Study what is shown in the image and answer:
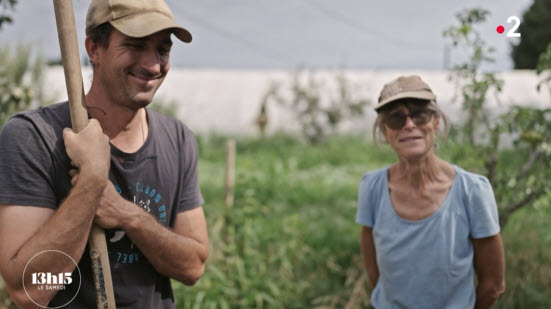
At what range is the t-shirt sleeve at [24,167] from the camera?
145 centimetres

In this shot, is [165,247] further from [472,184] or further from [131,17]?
[472,184]

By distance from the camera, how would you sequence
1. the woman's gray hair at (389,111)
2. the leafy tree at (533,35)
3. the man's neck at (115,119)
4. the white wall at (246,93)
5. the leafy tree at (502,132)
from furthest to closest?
the leafy tree at (533,35)
the white wall at (246,93)
the leafy tree at (502,132)
the woman's gray hair at (389,111)
the man's neck at (115,119)

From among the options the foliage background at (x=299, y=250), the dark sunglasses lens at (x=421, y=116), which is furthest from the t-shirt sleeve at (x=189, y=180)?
the foliage background at (x=299, y=250)

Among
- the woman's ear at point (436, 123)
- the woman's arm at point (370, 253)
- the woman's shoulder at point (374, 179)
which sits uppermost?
the woman's ear at point (436, 123)

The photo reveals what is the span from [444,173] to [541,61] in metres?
1.76

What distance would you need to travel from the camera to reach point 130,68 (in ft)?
5.16

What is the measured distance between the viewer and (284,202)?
20.6 feet

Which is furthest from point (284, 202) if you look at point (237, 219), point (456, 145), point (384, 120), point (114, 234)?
point (114, 234)

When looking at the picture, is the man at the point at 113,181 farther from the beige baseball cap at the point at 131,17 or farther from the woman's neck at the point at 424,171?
the woman's neck at the point at 424,171

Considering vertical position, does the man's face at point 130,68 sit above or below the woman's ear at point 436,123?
above

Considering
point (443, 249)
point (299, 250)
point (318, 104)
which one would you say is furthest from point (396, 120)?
point (318, 104)

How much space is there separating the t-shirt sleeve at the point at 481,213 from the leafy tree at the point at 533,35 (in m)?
26.8

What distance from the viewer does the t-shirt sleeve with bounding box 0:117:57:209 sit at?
4.76 ft

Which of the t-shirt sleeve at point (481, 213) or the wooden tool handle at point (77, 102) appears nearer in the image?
Answer: the wooden tool handle at point (77, 102)
